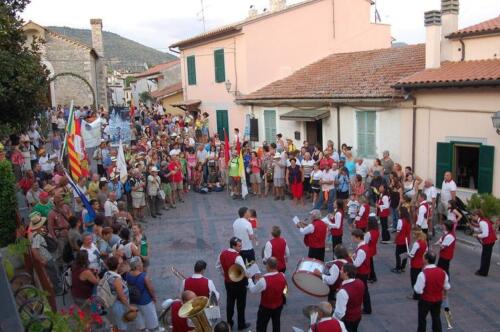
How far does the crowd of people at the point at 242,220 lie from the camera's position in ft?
23.7

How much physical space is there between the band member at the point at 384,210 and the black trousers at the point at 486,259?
2.48 m

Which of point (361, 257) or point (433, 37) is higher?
point (433, 37)

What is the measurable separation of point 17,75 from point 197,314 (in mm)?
8266

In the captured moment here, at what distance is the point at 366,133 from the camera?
1669cm

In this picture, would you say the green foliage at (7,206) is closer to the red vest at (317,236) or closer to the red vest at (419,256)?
the red vest at (317,236)

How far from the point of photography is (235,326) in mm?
8250

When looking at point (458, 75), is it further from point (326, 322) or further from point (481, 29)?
point (326, 322)

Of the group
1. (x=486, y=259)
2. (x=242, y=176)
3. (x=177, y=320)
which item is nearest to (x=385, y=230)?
(x=486, y=259)

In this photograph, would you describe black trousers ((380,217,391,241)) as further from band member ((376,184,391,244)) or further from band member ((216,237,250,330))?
band member ((216,237,250,330))

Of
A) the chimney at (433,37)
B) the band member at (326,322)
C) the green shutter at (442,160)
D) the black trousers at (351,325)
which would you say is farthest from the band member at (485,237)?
the chimney at (433,37)

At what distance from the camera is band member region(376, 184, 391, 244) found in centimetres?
1173

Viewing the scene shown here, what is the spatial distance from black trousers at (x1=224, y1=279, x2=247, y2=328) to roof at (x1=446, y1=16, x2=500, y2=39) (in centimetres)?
1080

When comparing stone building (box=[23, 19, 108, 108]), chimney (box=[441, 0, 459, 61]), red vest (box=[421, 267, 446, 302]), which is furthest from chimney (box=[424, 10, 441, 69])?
stone building (box=[23, 19, 108, 108])

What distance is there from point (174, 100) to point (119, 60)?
71.0 m
